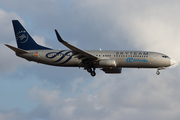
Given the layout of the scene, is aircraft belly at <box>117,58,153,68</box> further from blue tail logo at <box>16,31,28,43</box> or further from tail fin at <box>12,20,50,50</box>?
blue tail logo at <box>16,31,28,43</box>

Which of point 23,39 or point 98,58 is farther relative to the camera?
point 23,39

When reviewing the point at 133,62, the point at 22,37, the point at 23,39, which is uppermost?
the point at 22,37

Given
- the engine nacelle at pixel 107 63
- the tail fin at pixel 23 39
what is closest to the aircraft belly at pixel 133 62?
the engine nacelle at pixel 107 63

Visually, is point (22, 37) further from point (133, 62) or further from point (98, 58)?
point (133, 62)

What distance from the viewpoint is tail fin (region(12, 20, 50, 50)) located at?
172 feet

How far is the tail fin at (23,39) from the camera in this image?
5247cm

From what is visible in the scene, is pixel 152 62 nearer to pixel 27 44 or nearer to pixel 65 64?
pixel 65 64

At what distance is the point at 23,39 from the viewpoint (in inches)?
2083

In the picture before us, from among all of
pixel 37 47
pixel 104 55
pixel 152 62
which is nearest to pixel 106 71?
pixel 104 55

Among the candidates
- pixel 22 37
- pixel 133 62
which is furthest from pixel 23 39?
pixel 133 62

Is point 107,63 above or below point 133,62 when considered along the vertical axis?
below

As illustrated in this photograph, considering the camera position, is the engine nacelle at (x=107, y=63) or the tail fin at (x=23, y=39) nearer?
the engine nacelle at (x=107, y=63)

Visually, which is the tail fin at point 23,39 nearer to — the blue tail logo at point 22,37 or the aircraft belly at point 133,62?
the blue tail logo at point 22,37

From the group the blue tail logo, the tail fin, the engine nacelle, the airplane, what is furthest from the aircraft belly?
the blue tail logo
